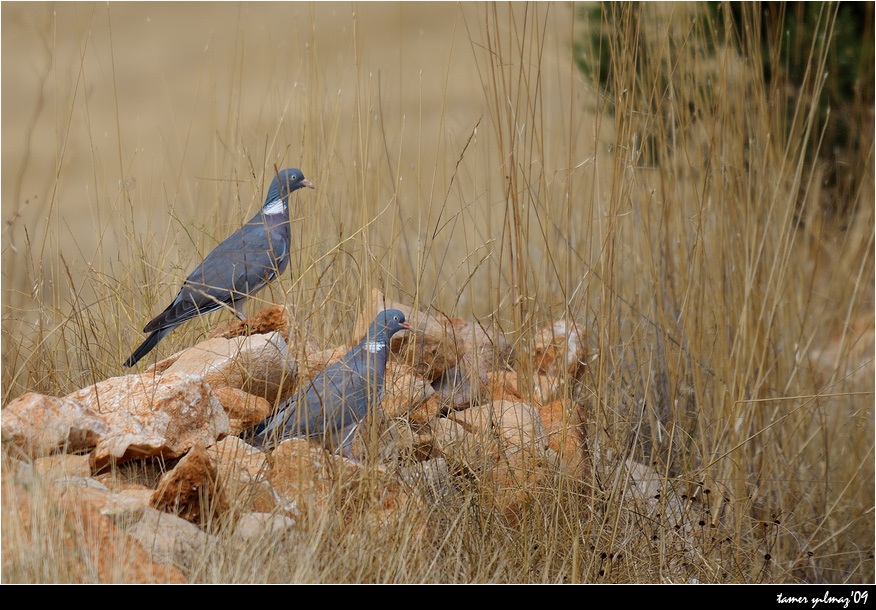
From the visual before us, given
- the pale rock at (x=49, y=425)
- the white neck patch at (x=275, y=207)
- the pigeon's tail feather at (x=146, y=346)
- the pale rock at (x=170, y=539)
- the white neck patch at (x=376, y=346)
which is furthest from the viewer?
the white neck patch at (x=275, y=207)

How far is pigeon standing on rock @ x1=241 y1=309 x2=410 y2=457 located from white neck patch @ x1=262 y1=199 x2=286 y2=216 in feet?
2.66

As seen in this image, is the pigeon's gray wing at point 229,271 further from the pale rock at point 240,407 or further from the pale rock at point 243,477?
the pale rock at point 243,477

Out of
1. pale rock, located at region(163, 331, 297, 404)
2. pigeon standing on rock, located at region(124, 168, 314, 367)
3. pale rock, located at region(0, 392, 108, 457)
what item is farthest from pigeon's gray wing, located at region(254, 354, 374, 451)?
pigeon standing on rock, located at region(124, 168, 314, 367)

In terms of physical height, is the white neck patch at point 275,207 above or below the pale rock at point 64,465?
above

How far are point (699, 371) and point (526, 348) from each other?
0.53 meters

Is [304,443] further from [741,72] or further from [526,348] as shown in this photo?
[741,72]

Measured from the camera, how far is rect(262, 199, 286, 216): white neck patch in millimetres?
3355

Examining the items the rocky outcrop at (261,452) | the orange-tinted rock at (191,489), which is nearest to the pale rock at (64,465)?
the rocky outcrop at (261,452)

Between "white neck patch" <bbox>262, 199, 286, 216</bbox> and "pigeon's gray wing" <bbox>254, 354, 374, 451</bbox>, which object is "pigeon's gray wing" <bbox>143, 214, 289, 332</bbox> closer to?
"white neck patch" <bbox>262, 199, 286, 216</bbox>

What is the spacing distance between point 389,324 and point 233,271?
22.3 inches

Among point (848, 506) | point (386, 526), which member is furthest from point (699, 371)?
point (386, 526)

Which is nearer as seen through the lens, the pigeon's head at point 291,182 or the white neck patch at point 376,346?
the white neck patch at point 376,346

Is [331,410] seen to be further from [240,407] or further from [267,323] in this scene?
[267,323]

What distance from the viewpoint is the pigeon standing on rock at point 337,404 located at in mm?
2404
